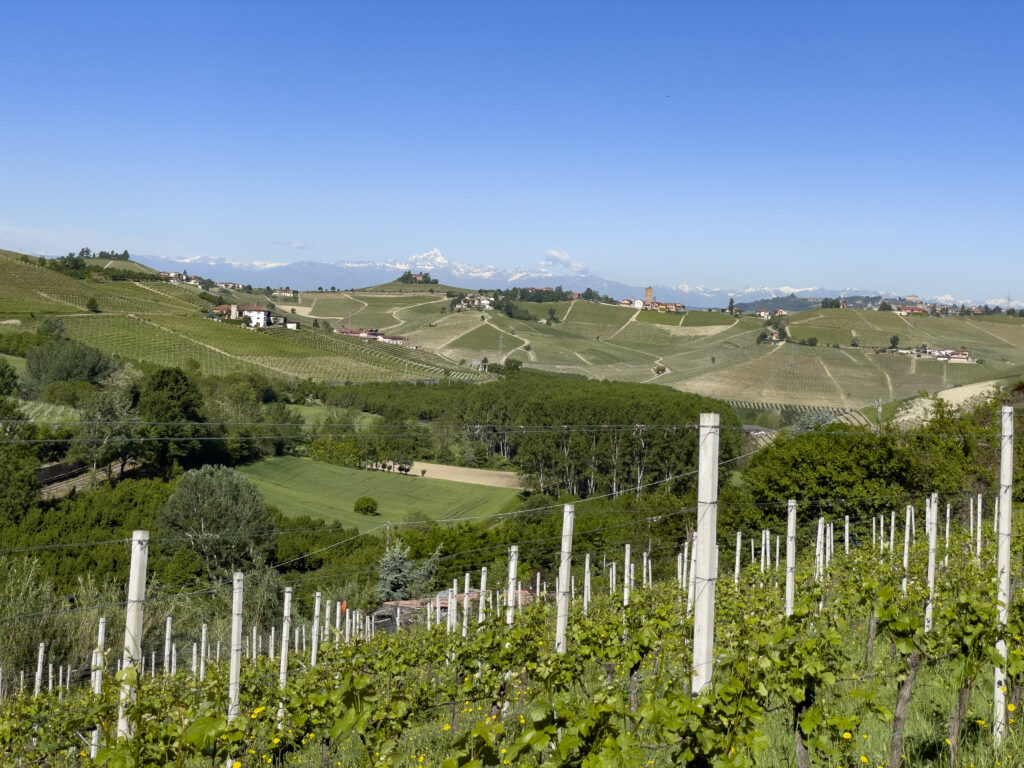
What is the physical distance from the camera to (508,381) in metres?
81.5

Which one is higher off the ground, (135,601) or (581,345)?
(135,601)

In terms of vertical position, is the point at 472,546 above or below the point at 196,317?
below

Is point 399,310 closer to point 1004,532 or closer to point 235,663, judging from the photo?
point 235,663

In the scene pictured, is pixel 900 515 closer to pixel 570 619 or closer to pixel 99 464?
pixel 570 619

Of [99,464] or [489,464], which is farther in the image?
[489,464]

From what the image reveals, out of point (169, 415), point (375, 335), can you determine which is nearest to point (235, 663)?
point (169, 415)

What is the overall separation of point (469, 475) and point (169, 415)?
21.2 m

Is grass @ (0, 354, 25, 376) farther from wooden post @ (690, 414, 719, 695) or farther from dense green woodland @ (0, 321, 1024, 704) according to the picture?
wooden post @ (690, 414, 719, 695)

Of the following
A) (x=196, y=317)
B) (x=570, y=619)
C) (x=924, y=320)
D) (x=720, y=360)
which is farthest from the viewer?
(x=924, y=320)

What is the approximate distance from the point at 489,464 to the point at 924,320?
80.2 metres

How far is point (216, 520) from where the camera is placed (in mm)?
39562

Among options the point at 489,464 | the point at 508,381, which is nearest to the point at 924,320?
the point at 508,381

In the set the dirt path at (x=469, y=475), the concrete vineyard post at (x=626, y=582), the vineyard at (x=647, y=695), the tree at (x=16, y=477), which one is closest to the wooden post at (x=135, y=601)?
the vineyard at (x=647, y=695)

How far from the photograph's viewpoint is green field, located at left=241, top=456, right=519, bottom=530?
4888 centimetres
